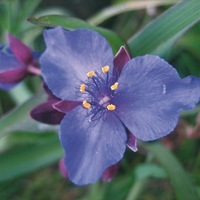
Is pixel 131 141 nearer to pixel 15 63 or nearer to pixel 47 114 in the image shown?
pixel 47 114

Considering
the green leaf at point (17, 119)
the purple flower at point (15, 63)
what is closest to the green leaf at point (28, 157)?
the green leaf at point (17, 119)

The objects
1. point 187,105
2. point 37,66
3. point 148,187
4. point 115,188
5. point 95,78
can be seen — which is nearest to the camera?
point 187,105

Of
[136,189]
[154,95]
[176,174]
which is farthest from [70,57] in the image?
[136,189]

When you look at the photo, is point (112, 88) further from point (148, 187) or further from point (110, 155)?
point (148, 187)

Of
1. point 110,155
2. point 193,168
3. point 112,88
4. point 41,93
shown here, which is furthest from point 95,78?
point 193,168

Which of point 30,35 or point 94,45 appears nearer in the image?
point 94,45

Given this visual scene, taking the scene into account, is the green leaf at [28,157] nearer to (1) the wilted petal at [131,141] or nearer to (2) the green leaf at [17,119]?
(2) the green leaf at [17,119]
